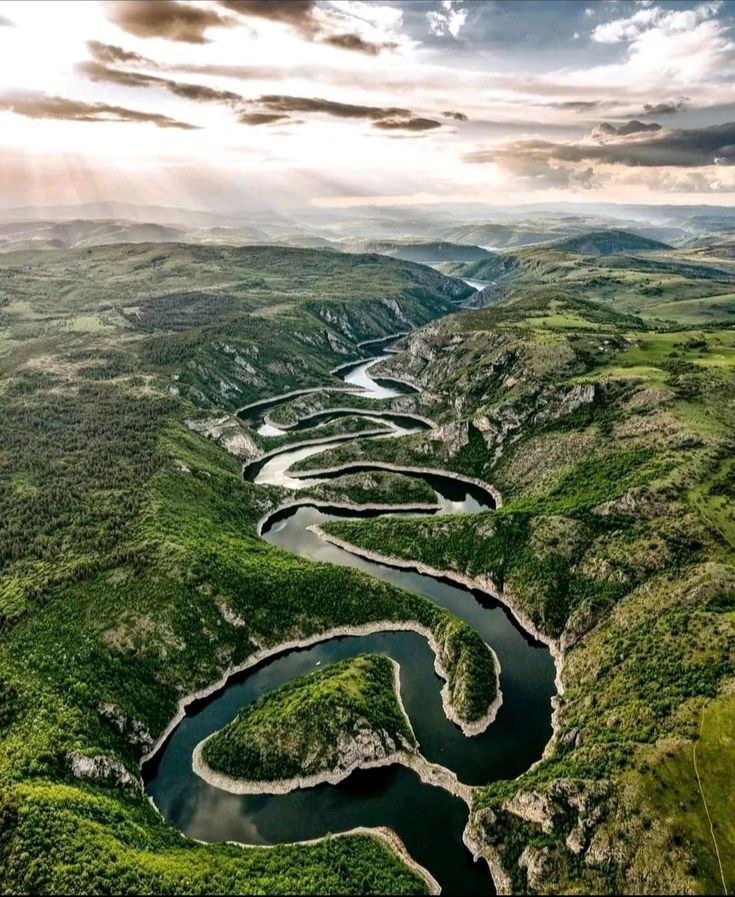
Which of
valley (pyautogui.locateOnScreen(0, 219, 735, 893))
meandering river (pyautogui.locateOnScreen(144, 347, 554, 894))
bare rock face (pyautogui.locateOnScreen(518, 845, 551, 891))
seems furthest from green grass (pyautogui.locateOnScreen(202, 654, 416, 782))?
bare rock face (pyautogui.locateOnScreen(518, 845, 551, 891))

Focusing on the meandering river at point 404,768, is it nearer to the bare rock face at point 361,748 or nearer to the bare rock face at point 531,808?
the bare rock face at point 361,748

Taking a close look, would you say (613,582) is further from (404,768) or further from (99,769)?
(99,769)

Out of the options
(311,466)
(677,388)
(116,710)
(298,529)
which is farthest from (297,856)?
(677,388)

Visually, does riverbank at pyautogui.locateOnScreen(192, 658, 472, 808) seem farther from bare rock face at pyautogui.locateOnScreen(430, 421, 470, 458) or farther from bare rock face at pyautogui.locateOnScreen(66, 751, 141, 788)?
bare rock face at pyautogui.locateOnScreen(430, 421, 470, 458)

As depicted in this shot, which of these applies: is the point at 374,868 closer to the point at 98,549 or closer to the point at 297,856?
the point at 297,856

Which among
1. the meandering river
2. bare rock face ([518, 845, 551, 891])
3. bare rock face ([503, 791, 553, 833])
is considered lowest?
the meandering river

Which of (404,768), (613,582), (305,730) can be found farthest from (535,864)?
(613,582)
